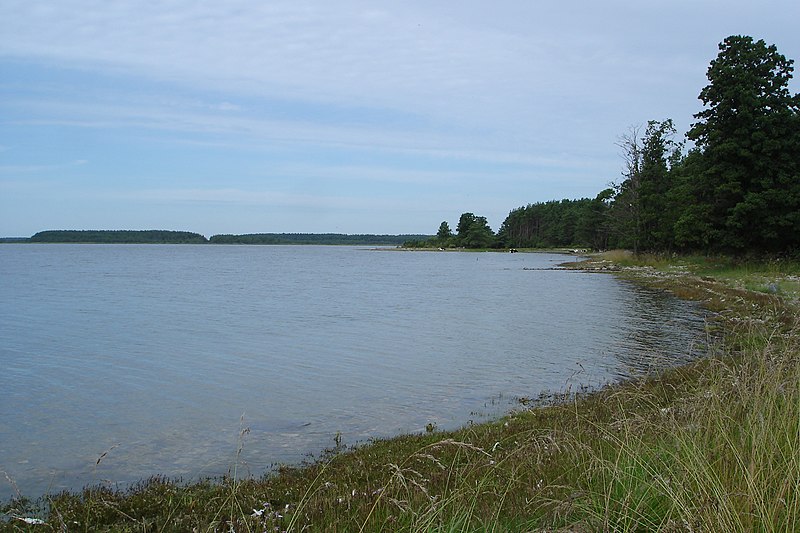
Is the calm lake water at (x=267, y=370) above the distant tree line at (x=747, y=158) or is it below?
below

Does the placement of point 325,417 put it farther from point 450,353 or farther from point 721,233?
point 721,233

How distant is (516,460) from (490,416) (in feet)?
15.8

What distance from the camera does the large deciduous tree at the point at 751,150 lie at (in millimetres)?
37688

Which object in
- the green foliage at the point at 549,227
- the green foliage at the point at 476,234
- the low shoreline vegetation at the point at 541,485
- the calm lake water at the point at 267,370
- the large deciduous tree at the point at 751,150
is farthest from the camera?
the green foliage at the point at 476,234

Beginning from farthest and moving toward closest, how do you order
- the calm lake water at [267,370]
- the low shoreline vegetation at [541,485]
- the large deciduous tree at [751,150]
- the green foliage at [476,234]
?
the green foliage at [476,234], the large deciduous tree at [751,150], the calm lake water at [267,370], the low shoreline vegetation at [541,485]

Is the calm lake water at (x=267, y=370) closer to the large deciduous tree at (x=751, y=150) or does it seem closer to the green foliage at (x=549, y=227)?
the large deciduous tree at (x=751, y=150)

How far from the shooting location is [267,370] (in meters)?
16.1

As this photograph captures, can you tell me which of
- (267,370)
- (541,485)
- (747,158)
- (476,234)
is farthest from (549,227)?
(541,485)

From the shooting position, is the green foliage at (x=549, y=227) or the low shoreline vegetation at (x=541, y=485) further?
the green foliage at (x=549, y=227)

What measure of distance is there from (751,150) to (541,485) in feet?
132

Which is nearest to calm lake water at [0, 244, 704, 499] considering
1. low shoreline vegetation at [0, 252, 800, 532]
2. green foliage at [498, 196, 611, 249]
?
low shoreline vegetation at [0, 252, 800, 532]

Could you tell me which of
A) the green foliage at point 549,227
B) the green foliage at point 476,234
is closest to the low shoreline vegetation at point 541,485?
the green foliage at point 549,227

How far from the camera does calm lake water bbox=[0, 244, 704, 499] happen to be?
9.93 meters

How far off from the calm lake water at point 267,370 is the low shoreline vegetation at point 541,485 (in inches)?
58.0
